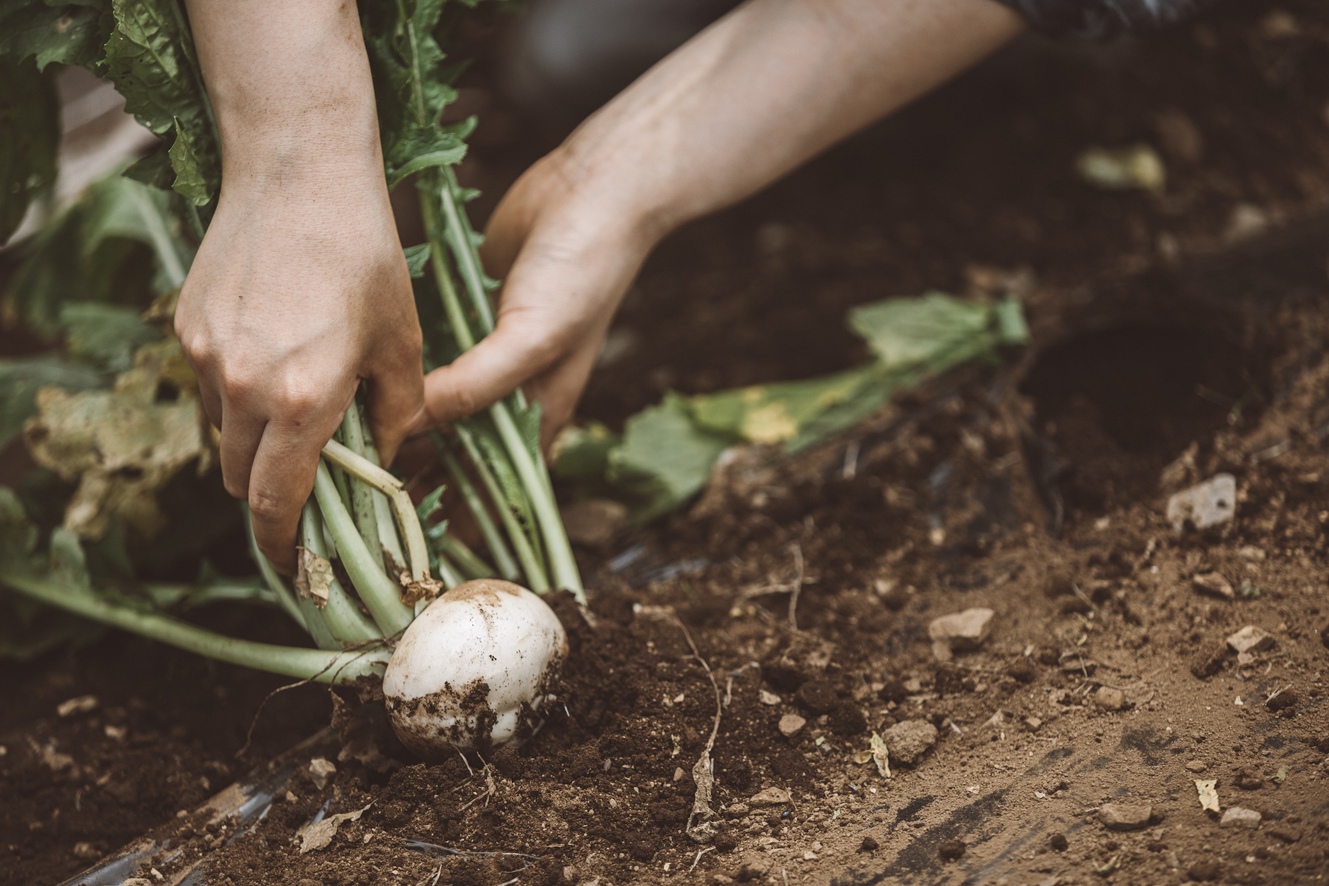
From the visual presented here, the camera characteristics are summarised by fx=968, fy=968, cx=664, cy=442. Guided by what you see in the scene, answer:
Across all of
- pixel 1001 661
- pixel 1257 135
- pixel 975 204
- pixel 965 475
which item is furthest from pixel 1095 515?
pixel 1257 135

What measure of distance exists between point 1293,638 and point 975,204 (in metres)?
1.98

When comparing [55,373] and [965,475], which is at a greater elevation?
[55,373]

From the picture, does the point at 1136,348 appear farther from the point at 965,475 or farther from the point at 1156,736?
the point at 1156,736

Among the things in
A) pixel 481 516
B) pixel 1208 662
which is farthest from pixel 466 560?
pixel 1208 662

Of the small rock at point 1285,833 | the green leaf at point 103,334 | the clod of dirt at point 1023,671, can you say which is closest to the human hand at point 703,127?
the green leaf at point 103,334

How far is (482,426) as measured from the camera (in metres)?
1.89

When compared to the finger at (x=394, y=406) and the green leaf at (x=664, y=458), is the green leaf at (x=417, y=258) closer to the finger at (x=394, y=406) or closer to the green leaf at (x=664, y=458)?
the finger at (x=394, y=406)

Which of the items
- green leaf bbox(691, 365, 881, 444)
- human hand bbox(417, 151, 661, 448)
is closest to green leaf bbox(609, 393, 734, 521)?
green leaf bbox(691, 365, 881, 444)

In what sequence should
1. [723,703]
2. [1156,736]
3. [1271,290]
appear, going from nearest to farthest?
→ [1156,736] → [723,703] → [1271,290]

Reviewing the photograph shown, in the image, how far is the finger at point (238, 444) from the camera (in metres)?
1.46

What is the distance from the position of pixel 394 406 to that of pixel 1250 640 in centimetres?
143

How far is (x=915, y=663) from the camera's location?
1703 mm

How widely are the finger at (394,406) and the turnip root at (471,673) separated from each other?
0.33 m

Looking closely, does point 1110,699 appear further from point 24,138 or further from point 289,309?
point 24,138
